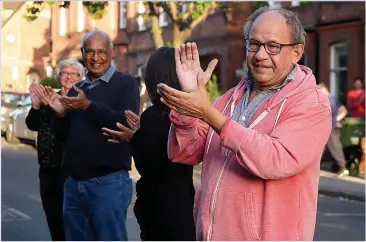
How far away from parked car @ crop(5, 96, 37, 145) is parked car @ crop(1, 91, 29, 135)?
0.43 m

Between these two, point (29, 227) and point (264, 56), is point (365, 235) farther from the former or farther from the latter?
point (264, 56)

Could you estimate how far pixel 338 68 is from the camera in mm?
21266

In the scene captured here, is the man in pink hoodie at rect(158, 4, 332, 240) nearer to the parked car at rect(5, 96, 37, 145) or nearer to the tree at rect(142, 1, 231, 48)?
the tree at rect(142, 1, 231, 48)

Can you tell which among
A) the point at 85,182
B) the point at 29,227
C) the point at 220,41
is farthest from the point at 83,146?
the point at 220,41

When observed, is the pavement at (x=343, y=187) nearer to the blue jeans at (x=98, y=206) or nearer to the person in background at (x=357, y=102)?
the person in background at (x=357, y=102)

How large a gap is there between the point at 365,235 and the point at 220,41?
18.0 meters

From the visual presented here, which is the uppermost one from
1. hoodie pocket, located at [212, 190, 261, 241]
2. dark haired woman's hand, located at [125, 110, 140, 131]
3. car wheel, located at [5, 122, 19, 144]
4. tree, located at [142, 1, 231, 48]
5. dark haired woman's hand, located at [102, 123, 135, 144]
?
tree, located at [142, 1, 231, 48]

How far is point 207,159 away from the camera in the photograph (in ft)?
9.76

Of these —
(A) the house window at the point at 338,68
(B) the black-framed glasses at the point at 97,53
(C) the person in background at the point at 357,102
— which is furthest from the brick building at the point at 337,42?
(B) the black-framed glasses at the point at 97,53

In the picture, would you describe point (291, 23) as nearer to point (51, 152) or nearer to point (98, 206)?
point (98, 206)

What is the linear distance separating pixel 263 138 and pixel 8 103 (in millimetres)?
24274

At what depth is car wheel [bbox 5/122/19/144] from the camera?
23.9 m

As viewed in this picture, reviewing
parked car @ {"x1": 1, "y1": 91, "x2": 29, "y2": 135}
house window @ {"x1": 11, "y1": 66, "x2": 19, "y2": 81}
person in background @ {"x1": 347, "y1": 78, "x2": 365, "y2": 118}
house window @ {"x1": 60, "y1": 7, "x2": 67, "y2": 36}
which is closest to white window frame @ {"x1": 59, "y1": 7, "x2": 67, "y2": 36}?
house window @ {"x1": 60, "y1": 7, "x2": 67, "y2": 36}

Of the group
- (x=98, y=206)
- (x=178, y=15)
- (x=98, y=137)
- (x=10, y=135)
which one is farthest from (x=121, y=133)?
(x=10, y=135)
